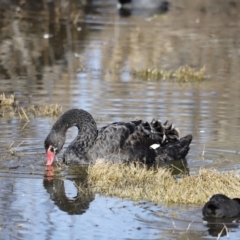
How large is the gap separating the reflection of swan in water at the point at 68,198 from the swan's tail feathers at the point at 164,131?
218 centimetres

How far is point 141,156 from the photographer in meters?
11.6

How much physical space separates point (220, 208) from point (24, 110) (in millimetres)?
7076

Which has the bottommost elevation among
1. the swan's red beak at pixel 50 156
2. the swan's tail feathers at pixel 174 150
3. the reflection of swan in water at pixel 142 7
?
the reflection of swan in water at pixel 142 7

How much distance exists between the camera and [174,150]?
38.9ft

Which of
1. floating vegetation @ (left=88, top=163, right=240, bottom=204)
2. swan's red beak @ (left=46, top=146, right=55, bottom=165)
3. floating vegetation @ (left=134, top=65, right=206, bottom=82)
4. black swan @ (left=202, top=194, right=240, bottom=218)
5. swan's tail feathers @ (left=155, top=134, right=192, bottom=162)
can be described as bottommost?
floating vegetation @ (left=134, top=65, right=206, bottom=82)

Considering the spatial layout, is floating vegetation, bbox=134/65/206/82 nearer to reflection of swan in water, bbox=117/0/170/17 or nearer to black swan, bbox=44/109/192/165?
black swan, bbox=44/109/192/165

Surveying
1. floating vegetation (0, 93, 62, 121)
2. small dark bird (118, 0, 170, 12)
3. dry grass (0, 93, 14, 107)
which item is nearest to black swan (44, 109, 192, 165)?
floating vegetation (0, 93, 62, 121)

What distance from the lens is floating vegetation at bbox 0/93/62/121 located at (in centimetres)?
1423

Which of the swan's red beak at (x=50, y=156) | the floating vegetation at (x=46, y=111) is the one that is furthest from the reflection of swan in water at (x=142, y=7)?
the swan's red beak at (x=50, y=156)

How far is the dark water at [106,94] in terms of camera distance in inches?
322

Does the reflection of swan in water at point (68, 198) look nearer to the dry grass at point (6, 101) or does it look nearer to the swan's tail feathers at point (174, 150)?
the swan's tail feathers at point (174, 150)

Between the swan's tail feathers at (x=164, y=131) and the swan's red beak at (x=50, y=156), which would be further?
the swan's tail feathers at (x=164, y=131)

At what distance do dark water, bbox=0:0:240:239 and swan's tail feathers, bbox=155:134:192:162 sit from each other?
0.20 meters

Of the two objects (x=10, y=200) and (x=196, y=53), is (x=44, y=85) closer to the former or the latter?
(x=196, y=53)
